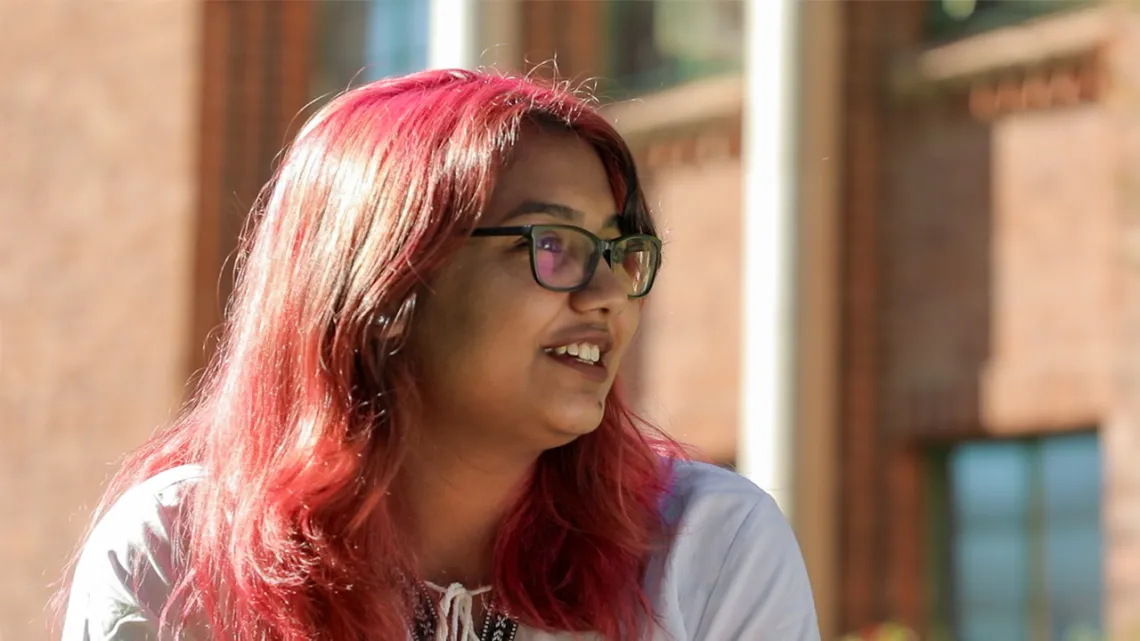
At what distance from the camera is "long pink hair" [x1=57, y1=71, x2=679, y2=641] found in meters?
2.42

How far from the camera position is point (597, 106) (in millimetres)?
2822

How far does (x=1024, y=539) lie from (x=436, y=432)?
293 inches

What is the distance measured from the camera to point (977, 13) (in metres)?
9.86

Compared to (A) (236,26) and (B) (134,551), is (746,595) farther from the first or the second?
(A) (236,26)

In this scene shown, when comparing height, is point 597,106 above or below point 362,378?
above

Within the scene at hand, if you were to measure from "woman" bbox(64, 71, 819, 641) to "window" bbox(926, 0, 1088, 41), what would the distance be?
7.33 meters

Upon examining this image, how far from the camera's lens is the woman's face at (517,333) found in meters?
2.44

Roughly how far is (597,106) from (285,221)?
53 centimetres

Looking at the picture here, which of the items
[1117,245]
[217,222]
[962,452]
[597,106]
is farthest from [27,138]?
[597,106]

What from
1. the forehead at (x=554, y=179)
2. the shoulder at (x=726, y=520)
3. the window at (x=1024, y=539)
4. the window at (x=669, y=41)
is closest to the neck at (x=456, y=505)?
the shoulder at (x=726, y=520)

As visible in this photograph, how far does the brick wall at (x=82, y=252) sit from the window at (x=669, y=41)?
3.22 m

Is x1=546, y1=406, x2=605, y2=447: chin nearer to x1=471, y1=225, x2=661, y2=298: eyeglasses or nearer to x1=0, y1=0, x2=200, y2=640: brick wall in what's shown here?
x1=471, y1=225, x2=661, y2=298: eyeglasses

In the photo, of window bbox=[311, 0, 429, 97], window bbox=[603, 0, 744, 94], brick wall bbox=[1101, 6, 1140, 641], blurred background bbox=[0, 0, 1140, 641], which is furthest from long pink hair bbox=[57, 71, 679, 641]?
window bbox=[311, 0, 429, 97]

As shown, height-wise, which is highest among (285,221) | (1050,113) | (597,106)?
(1050,113)
